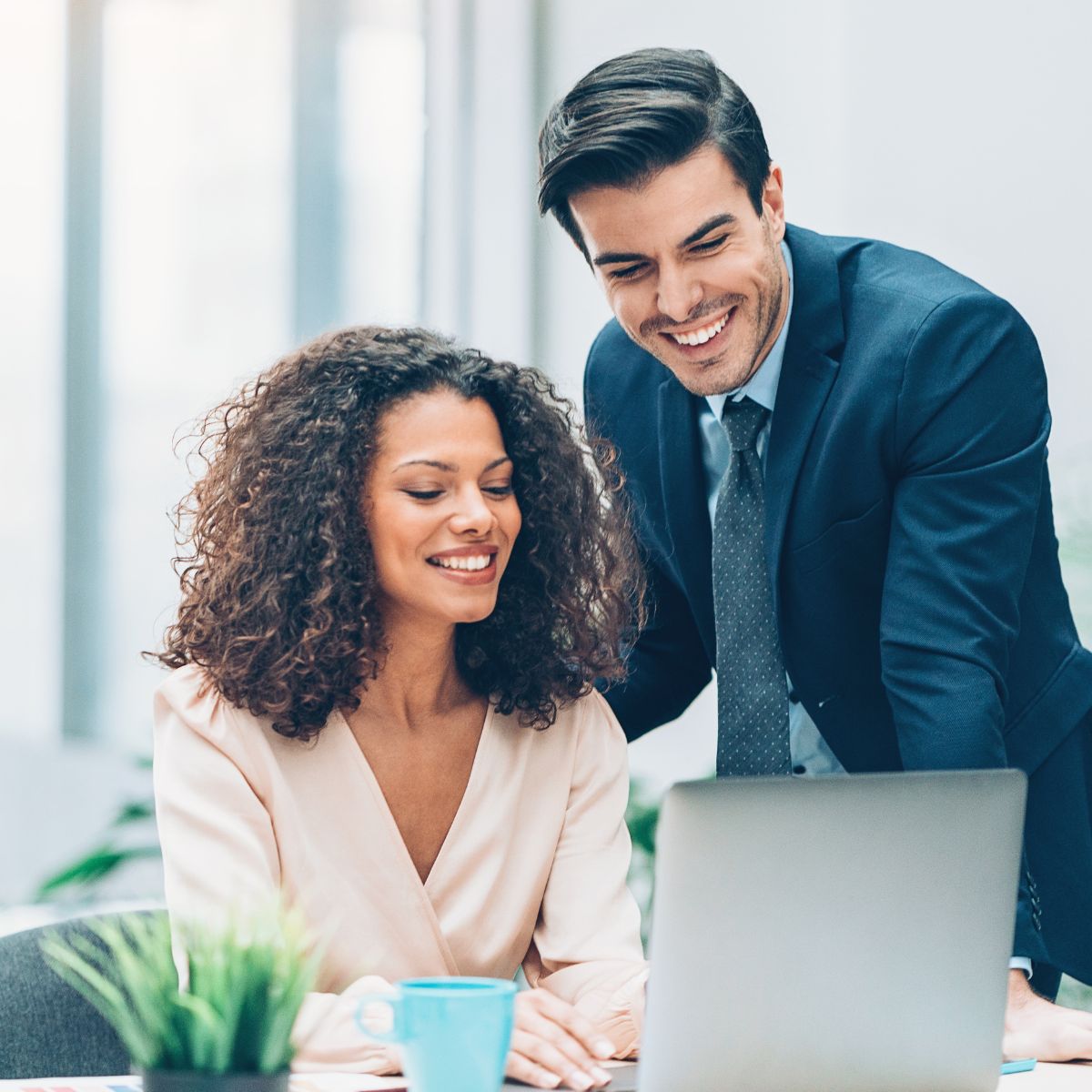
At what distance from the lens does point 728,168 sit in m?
1.69

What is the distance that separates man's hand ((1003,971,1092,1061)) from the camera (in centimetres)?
127

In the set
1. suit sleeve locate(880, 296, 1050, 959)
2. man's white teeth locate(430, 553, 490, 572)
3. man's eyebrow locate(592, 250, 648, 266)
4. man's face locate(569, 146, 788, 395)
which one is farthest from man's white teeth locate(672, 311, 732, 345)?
man's white teeth locate(430, 553, 490, 572)

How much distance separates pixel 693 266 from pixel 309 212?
2.29 metres

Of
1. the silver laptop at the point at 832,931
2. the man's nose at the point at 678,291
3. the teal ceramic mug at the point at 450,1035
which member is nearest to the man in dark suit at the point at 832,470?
the man's nose at the point at 678,291

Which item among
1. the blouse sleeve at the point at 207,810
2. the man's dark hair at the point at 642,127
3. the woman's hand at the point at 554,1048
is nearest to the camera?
the woman's hand at the point at 554,1048

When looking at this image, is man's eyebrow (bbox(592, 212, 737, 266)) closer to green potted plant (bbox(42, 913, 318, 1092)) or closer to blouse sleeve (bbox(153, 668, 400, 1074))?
blouse sleeve (bbox(153, 668, 400, 1074))

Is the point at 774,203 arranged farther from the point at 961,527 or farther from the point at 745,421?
the point at 961,527

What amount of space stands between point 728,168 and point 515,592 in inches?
21.6

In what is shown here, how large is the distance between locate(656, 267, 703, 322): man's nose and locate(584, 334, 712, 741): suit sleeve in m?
0.30

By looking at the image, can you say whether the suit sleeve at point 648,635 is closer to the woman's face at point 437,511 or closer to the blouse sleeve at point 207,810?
the woman's face at point 437,511

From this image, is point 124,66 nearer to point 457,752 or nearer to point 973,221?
point 973,221

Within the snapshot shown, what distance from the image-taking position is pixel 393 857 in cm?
152

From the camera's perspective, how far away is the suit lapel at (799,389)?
1.72m

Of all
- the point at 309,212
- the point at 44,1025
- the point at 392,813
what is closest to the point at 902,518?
the point at 392,813
